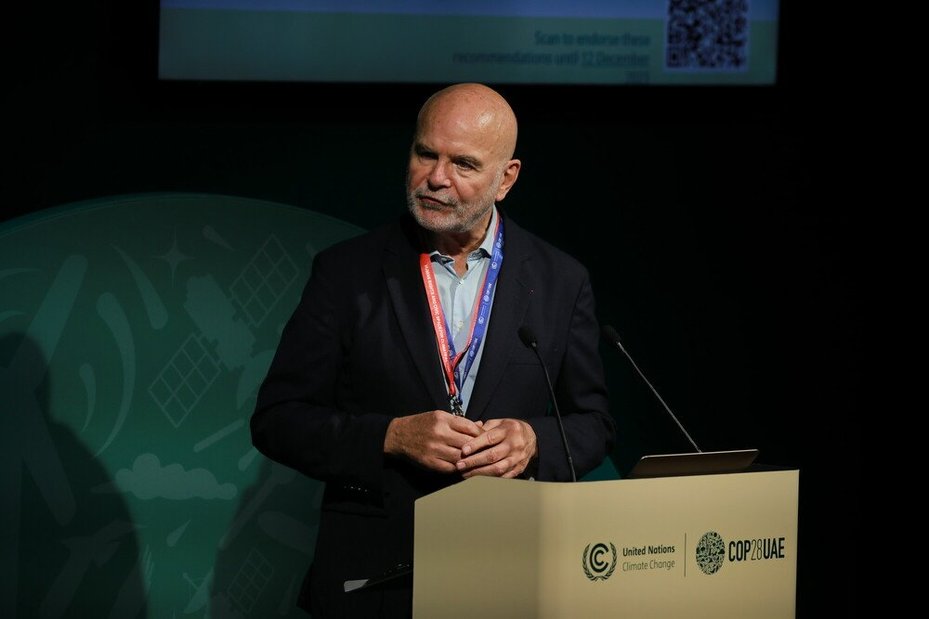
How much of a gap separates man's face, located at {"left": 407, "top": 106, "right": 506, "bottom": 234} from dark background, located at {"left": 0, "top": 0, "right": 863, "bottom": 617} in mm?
1425

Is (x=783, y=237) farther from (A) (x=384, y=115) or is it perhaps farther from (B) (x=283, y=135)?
(B) (x=283, y=135)

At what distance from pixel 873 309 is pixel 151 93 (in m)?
2.48

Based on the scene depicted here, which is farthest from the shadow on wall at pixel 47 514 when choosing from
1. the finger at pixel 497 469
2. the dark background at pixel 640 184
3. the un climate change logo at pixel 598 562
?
the un climate change logo at pixel 598 562

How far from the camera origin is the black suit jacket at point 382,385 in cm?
235

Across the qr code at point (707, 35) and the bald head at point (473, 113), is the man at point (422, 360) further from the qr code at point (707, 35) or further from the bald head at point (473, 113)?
the qr code at point (707, 35)

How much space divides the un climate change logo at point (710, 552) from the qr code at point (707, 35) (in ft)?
7.20

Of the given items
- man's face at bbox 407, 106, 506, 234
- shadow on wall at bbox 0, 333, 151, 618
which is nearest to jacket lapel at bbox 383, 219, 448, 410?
man's face at bbox 407, 106, 506, 234

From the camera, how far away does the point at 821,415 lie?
4.23 metres

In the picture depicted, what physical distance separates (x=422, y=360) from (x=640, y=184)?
1.87m

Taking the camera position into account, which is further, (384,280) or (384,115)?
(384,115)

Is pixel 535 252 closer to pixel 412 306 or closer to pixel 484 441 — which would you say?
pixel 412 306

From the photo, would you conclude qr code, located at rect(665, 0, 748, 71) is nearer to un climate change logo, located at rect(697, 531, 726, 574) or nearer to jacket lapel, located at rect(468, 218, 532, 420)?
jacket lapel, located at rect(468, 218, 532, 420)

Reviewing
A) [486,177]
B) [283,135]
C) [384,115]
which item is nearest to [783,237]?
[384,115]

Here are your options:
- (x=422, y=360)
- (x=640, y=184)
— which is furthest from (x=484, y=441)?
(x=640, y=184)
